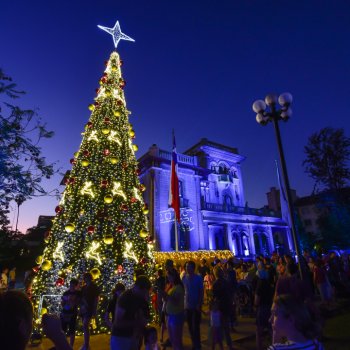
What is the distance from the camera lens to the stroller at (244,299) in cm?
985

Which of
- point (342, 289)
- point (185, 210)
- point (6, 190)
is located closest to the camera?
point (6, 190)

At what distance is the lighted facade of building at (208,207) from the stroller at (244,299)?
12.5 meters

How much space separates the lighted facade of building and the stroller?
41.1 ft

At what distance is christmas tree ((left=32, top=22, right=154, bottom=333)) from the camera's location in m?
8.47

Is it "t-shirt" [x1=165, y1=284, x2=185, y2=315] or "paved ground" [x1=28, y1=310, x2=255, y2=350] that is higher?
"t-shirt" [x1=165, y1=284, x2=185, y2=315]

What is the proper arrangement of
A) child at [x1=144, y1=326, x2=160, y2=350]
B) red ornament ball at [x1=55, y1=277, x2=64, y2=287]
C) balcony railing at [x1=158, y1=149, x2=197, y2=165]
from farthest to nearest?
1. balcony railing at [x1=158, y1=149, x2=197, y2=165]
2. red ornament ball at [x1=55, y1=277, x2=64, y2=287]
3. child at [x1=144, y1=326, x2=160, y2=350]

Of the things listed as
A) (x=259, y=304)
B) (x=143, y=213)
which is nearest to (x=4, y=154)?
(x=143, y=213)

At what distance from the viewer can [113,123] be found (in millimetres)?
10969

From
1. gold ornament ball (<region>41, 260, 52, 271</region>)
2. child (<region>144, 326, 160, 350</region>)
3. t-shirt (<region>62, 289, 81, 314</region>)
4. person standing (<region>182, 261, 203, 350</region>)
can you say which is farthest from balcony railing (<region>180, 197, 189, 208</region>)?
child (<region>144, 326, 160, 350</region>)

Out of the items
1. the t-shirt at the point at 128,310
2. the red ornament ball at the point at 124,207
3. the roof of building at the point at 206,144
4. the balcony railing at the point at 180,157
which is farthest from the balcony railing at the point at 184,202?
the t-shirt at the point at 128,310

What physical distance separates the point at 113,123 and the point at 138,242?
16.7ft

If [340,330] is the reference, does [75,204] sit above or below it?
above

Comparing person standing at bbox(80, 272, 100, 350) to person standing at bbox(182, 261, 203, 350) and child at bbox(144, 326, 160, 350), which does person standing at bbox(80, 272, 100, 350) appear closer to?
person standing at bbox(182, 261, 203, 350)

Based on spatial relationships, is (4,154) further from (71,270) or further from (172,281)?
(172,281)
